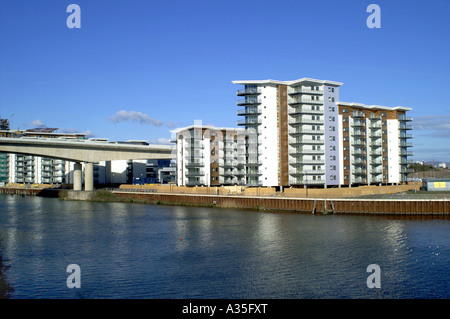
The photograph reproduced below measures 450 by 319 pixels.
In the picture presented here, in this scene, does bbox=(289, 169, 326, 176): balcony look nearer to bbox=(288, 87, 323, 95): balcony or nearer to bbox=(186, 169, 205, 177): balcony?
bbox=(288, 87, 323, 95): balcony

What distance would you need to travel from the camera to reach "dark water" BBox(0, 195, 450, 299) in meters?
27.9

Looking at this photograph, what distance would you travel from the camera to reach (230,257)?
120 ft

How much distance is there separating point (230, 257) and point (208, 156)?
64119 millimetres

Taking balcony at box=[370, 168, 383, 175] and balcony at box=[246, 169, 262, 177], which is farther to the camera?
balcony at box=[370, 168, 383, 175]

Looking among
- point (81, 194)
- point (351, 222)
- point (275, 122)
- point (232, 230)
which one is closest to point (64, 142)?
point (81, 194)

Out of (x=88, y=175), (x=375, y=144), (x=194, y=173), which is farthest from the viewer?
(x=375, y=144)

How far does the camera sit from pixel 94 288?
2812 cm

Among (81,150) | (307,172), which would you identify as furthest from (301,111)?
(81,150)

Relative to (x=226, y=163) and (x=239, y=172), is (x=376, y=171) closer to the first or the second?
(x=239, y=172)

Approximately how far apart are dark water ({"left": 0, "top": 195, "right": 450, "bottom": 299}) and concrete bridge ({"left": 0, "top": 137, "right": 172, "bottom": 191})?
34815 mm

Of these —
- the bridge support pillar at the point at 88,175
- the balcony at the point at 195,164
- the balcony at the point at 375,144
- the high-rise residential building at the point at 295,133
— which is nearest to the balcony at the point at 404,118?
the balcony at the point at 375,144

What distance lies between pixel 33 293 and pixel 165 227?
27.9 metres

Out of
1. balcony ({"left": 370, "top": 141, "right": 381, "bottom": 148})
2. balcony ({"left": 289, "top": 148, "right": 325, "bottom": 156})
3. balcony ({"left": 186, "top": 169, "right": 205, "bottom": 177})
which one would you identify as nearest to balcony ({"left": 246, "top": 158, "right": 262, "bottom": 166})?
balcony ({"left": 289, "top": 148, "right": 325, "bottom": 156})
